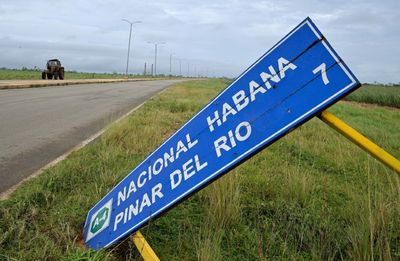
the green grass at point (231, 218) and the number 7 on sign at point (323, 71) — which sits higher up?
the number 7 on sign at point (323, 71)

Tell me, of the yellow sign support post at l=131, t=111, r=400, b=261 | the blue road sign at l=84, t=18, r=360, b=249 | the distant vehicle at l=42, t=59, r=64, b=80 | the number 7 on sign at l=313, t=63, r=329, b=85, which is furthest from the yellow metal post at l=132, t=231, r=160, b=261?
the distant vehicle at l=42, t=59, r=64, b=80

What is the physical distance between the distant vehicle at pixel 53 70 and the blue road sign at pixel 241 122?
105 feet

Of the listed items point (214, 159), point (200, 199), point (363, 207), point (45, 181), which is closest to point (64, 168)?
point (45, 181)

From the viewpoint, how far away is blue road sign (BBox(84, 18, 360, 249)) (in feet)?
5.23

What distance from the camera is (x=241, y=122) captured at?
1.81 metres

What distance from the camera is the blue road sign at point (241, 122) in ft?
5.23

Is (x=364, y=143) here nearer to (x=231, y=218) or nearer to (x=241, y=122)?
(x=241, y=122)

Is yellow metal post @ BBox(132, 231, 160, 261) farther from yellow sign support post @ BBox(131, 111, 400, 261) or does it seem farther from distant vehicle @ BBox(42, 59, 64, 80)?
distant vehicle @ BBox(42, 59, 64, 80)

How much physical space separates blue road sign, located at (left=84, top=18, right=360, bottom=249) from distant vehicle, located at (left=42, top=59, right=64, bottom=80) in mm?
32018

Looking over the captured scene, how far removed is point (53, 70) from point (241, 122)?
33039mm

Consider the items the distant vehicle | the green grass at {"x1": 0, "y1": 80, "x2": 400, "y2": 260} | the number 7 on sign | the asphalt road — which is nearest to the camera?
the number 7 on sign

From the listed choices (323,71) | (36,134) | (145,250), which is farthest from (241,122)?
(36,134)

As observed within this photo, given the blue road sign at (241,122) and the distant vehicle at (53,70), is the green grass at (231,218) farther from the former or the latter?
the distant vehicle at (53,70)

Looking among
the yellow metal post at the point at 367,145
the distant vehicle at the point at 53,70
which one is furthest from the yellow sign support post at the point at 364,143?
the distant vehicle at the point at 53,70
